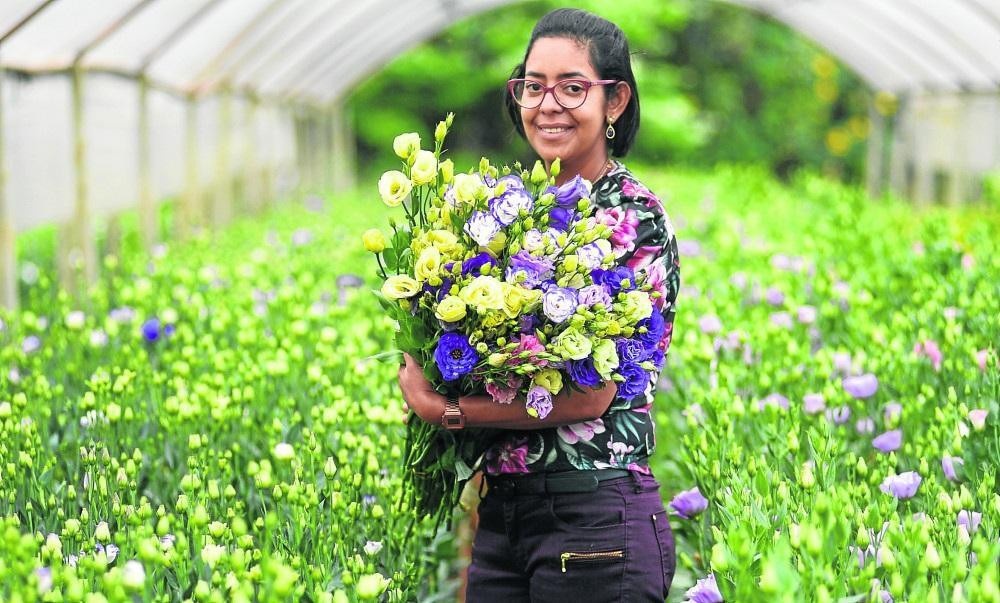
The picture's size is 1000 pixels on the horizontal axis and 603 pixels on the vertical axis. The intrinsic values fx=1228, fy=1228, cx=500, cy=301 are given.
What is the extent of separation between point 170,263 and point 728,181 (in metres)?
7.46

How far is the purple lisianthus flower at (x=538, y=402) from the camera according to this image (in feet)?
6.38

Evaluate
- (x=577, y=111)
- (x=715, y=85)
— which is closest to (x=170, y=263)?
(x=577, y=111)

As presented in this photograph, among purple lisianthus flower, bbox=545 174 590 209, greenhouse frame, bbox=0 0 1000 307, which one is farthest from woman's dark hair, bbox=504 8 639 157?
greenhouse frame, bbox=0 0 1000 307

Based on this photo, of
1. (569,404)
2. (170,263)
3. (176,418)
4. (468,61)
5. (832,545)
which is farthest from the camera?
(468,61)

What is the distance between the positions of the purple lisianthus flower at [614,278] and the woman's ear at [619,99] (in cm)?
37

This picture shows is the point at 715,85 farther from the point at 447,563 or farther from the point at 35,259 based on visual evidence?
the point at 447,563

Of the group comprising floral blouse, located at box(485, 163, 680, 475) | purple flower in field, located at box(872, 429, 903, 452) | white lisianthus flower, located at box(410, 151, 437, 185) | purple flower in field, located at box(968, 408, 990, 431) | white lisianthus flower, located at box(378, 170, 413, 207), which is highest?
white lisianthus flower, located at box(410, 151, 437, 185)

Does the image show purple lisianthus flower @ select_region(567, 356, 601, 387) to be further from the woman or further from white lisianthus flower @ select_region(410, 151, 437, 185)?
white lisianthus flower @ select_region(410, 151, 437, 185)

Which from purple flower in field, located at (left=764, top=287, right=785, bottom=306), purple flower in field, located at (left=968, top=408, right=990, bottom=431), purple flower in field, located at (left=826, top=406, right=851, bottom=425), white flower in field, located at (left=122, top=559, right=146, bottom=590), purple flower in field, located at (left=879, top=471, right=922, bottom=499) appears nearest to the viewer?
white flower in field, located at (left=122, top=559, right=146, bottom=590)

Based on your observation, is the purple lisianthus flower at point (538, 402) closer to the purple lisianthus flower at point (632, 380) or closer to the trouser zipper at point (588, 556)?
the purple lisianthus flower at point (632, 380)

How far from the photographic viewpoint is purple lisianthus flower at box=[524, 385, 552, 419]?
76.5 inches

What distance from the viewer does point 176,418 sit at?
271cm

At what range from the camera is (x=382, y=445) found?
8.95 ft

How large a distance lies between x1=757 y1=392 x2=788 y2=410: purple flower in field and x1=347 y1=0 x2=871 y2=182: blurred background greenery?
15045mm
